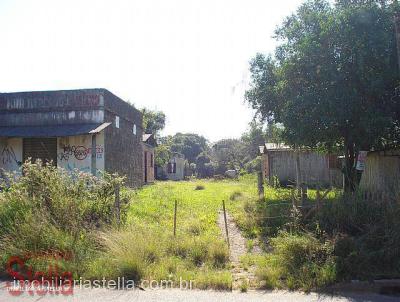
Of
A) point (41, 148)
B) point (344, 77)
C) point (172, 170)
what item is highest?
point (344, 77)

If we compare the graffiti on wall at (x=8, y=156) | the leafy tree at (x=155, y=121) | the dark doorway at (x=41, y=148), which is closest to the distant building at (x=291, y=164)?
the dark doorway at (x=41, y=148)

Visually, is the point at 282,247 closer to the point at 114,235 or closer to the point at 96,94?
the point at 114,235

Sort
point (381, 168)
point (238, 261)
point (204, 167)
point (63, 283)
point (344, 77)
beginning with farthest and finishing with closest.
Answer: point (204, 167), point (381, 168), point (344, 77), point (238, 261), point (63, 283)

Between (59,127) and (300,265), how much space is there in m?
13.4

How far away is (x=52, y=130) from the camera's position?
54.4 feet

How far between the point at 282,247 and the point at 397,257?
193 cm

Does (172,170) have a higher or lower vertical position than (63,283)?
higher

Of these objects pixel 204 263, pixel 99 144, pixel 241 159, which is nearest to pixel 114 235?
pixel 204 263

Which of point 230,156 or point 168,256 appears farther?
point 230,156

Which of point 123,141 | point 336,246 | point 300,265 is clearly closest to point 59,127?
point 123,141

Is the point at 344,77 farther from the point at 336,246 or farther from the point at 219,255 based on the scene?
the point at 219,255

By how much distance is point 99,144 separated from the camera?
56.1 feet

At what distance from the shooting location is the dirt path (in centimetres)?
630

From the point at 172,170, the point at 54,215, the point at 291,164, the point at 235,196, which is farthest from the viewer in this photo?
the point at 172,170
